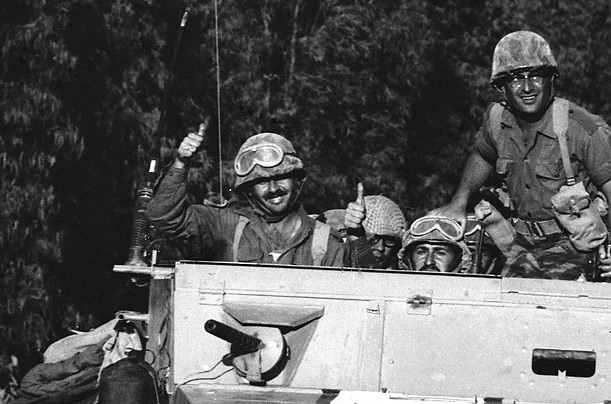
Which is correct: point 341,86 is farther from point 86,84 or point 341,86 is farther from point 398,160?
point 86,84

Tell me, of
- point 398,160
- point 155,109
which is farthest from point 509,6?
point 155,109

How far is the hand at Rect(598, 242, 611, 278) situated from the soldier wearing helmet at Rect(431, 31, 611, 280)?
2.09 ft

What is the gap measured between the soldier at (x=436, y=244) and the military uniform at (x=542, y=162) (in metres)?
0.45

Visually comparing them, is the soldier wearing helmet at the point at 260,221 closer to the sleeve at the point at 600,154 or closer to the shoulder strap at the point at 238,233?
the shoulder strap at the point at 238,233

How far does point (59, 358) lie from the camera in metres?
14.4

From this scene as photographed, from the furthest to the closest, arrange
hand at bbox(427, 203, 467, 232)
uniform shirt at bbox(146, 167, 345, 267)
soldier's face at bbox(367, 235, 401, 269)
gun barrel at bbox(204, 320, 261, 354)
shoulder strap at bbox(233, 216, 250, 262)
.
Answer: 1. soldier's face at bbox(367, 235, 401, 269)
2. hand at bbox(427, 203, 467, 232)
3. shoulder strap at bbox(233, 216, 250, 262)
4. uniform shirt at bbox(146, 167, 345, 267)
5. gun barrel at bbox(204, 320, 261, 354)

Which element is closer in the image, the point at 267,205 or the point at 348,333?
the point at 348,333

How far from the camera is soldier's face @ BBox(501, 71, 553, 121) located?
14203 millimetres

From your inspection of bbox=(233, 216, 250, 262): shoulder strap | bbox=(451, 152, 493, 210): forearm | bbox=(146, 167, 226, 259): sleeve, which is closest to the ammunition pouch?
bbox=(451, 152, 493, 210): forearm

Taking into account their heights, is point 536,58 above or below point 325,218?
above

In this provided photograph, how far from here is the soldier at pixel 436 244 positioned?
13734 mm

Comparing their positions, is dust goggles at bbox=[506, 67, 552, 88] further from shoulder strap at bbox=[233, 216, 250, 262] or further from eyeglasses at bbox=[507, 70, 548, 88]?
shoulder strap at bbox=[233, 216, 250, 262]

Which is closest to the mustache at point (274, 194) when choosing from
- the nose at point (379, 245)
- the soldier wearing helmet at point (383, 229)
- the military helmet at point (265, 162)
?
the military helmet at point (265, 162)

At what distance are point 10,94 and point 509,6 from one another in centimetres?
595
